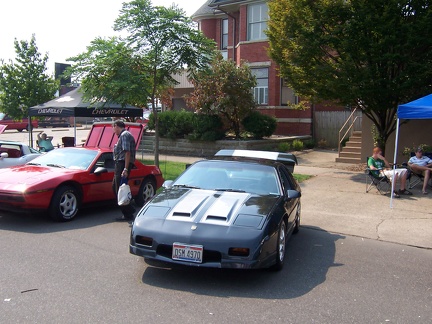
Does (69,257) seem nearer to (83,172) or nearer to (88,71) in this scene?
(83,172)

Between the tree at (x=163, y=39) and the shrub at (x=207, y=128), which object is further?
the shrub at (x=207, y=128)

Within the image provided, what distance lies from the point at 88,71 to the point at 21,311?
867cm

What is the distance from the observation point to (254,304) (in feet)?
14.3

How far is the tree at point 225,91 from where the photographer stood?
18000 millimetres

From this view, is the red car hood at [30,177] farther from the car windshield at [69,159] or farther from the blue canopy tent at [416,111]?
the blue canopy tent at [416,111]

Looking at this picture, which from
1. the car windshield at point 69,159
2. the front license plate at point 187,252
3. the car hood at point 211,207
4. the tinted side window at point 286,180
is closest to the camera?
the front license plate at point 187,252

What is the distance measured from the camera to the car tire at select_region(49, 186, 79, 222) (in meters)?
7.53

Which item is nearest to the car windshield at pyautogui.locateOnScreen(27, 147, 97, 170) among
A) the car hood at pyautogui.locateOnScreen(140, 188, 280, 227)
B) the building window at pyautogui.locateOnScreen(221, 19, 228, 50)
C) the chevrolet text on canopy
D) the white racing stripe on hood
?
the car hood at pyautogui.locateOnScreen(140, 188, 280, 227)

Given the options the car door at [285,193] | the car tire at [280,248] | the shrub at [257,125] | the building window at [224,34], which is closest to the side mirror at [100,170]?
the car door at [285,193]

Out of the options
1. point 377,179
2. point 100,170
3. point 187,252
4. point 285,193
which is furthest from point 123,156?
point 377,179

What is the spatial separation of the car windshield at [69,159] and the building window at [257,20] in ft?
52.3

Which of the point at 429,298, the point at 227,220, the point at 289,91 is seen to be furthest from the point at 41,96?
the point at 429,298

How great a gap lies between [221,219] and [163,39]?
317 inches

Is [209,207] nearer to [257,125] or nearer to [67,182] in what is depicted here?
[67,182]
